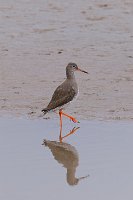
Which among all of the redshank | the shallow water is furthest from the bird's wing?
the shallow water

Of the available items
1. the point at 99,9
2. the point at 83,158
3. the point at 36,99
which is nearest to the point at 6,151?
the point at 83,158

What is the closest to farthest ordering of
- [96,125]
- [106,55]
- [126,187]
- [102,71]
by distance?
[126,187], [96,125], [102,71], [106,55]

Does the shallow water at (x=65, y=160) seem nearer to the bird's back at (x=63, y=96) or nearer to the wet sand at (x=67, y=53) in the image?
the bird's back at (x=63, y=96)

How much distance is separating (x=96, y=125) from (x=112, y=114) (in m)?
0.71

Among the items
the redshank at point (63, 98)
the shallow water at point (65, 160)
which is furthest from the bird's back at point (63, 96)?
the shallow water at point (65, 160)

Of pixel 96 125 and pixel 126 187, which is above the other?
pixel 126 187

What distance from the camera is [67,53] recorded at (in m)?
17.1

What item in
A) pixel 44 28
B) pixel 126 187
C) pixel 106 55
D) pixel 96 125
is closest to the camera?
pixel 126 187

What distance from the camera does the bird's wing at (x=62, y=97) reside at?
1323 cm

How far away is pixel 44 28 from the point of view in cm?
1883

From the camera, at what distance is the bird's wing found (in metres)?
13.2

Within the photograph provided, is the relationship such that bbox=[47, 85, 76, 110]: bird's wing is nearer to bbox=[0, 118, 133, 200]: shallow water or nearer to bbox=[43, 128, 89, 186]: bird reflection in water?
bbox=[0, 118, 133, 200]: shallow water

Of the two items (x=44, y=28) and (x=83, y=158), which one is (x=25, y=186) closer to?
(x=83, y=158)

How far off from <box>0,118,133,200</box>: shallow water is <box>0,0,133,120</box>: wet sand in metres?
0.84
